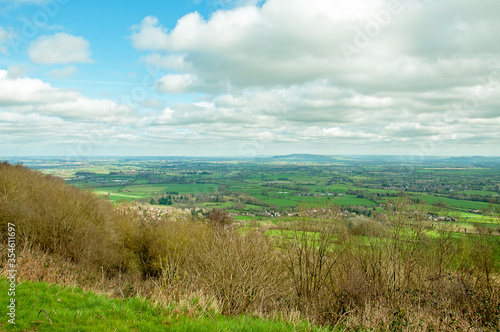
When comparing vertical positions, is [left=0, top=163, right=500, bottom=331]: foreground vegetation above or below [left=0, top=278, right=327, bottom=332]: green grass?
below

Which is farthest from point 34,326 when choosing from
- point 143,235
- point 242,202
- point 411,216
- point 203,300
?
point 242,202

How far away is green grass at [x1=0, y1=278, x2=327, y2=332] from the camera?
530 cm

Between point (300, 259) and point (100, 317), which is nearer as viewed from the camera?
point (100, 317)

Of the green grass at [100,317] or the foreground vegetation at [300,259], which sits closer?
the green grass at [100,317]

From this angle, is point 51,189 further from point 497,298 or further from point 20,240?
point 497,298

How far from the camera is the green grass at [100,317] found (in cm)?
530

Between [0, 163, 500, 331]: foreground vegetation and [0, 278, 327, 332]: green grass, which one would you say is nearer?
[0, 278, 327, 332]: green grass

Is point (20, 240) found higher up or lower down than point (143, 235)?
higher up

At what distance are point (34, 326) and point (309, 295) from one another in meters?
14.1

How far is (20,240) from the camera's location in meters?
17.8

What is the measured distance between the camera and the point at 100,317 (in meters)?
5.79

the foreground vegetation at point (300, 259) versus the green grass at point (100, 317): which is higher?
the green grass at point (100, 317)

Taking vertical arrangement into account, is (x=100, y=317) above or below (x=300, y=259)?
above

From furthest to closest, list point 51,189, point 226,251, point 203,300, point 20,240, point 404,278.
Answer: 1. point 51,189
2. point 20,240
3. point 404,278
4. point 226,251
5. point 203,300
